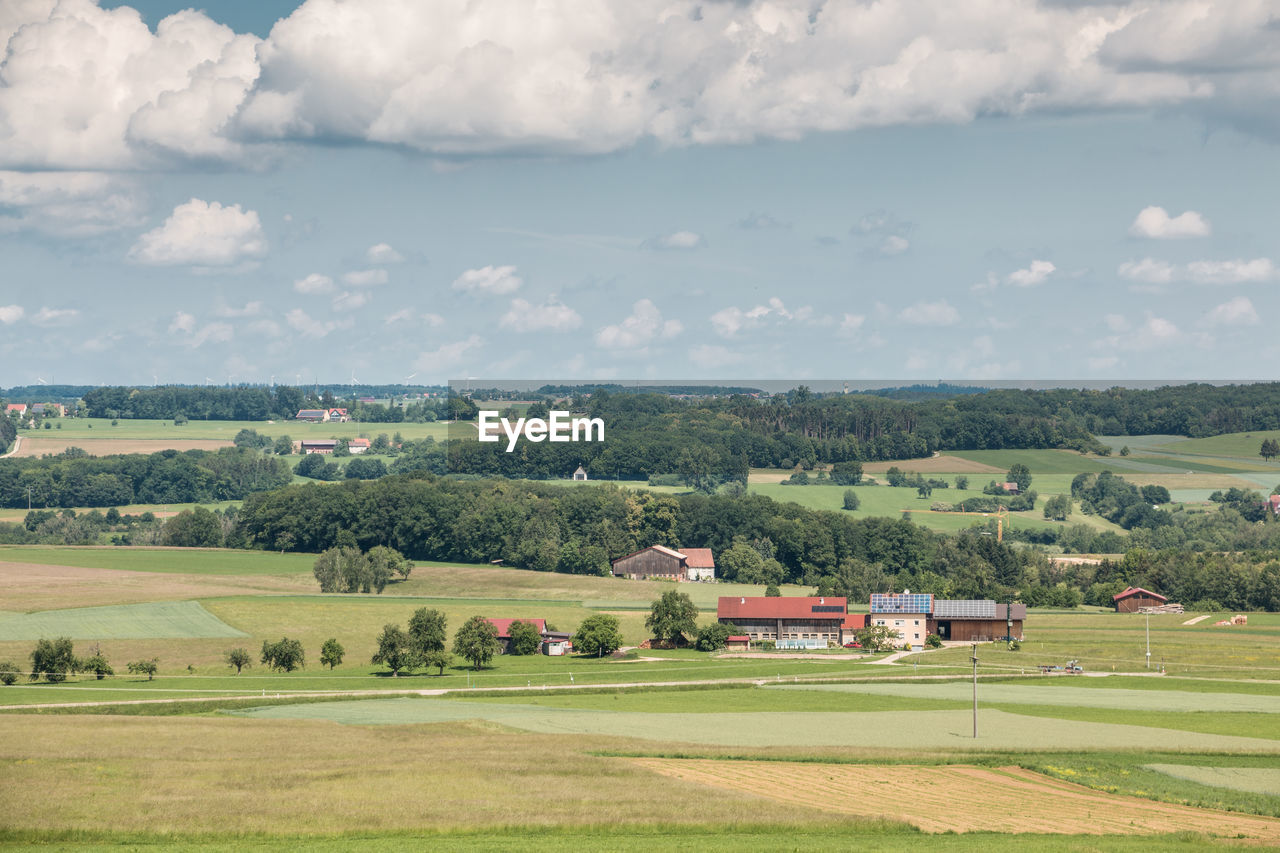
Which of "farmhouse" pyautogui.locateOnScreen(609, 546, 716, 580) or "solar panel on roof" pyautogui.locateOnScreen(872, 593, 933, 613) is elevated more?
"farmhouse" pyautogui.locateOnScreen(609, 546, 716, 580)

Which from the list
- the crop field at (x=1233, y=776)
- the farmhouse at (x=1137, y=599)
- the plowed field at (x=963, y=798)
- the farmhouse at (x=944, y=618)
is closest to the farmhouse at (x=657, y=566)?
the farmhouse at (x=944, y=618)

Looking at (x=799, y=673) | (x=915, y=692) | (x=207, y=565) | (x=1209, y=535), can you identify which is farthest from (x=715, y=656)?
(x=1209, y=535)

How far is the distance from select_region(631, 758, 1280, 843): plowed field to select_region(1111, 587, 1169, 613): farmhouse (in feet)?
318

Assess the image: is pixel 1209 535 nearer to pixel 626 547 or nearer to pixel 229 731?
pixel 626 547

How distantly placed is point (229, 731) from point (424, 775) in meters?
16.4

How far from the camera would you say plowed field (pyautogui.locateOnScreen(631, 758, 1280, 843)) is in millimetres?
46312

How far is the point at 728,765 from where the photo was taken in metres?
58.4

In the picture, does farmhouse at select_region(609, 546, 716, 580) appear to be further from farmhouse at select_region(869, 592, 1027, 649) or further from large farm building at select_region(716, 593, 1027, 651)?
farmhouse at select_region(869, 592, 1027, 649)

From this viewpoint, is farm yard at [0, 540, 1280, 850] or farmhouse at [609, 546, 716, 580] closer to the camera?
farm yard at [0, 540, 1280, 850]

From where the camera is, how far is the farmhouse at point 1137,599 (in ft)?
484

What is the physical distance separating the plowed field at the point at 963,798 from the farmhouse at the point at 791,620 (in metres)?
63.5

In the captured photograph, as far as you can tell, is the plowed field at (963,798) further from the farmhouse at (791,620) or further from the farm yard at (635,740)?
the farmhouse at (791,620)

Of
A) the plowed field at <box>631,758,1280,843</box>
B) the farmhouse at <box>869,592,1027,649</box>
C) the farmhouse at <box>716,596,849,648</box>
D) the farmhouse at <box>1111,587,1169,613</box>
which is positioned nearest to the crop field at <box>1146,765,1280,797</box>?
the plowed field at <box>631,758,1280,843</box>

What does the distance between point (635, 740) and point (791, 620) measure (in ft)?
200
